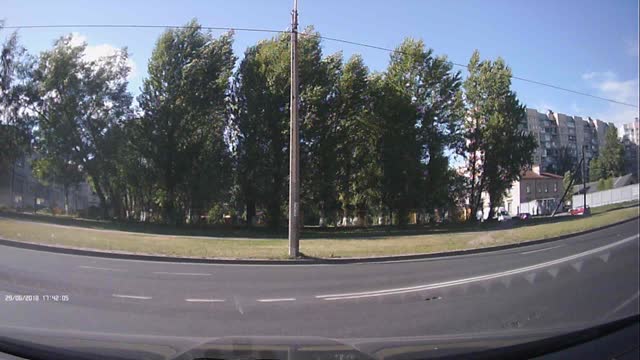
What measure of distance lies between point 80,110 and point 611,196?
38.2 feet

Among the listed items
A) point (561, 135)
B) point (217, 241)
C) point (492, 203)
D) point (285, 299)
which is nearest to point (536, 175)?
point (492, 203)

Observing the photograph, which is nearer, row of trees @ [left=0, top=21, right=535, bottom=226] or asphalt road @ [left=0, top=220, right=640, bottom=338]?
asphalt road @ [left=0, top=220, right=640, bottom=338]

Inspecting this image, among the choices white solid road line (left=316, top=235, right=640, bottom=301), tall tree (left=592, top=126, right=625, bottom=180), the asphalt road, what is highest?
tall tree (left=592, top=126, right=625, bottom=180)

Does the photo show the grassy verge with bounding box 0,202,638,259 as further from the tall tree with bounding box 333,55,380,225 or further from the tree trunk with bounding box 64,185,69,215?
the tall tree with bounding box 333,55,380,225

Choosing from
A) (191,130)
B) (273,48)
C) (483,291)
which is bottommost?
(483,291)

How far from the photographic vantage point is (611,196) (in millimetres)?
10898

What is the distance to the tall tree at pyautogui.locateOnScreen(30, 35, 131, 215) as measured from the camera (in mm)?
5125

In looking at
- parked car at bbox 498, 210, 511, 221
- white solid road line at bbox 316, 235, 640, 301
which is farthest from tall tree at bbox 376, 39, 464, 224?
white solid road line at bbox 316, 235, 640, 301

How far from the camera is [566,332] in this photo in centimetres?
363

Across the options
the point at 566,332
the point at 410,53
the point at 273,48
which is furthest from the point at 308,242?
the point at 566,332

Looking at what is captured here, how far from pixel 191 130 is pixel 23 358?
3.54m

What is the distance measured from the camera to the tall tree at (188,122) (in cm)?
547

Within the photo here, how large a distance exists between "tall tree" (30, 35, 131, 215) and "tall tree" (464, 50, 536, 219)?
4.73 metres

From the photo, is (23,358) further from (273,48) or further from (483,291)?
(483,291)
